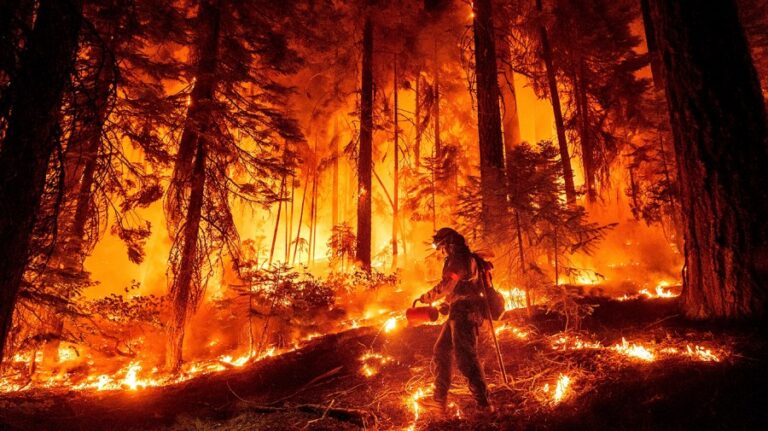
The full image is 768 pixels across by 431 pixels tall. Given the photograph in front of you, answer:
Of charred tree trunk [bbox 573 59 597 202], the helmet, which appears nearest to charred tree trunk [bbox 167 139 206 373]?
the helmet

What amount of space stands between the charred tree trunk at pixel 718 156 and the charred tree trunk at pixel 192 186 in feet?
30.4

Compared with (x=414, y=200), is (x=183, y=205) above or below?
below

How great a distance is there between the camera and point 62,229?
7824 millimetres

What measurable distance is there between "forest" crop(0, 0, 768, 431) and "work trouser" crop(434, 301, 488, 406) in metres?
0.03

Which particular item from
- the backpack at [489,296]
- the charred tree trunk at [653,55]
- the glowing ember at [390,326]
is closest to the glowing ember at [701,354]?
the backpack at [489,296]

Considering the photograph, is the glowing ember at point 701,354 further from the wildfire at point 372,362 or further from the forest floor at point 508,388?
the wildfire at point 372,362

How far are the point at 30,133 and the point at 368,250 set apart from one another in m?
11.7

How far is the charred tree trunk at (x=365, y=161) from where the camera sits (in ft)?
48.8

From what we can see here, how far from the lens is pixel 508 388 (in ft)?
16.7

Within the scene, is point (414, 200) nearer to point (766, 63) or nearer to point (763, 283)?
point (763, 283)

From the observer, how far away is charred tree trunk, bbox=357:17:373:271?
1486 centimetres

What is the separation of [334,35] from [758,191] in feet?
54.0

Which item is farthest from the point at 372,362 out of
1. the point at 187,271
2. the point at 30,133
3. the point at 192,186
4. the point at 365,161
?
the point at 365,161

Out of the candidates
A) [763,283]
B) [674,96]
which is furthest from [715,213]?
[674,96]
